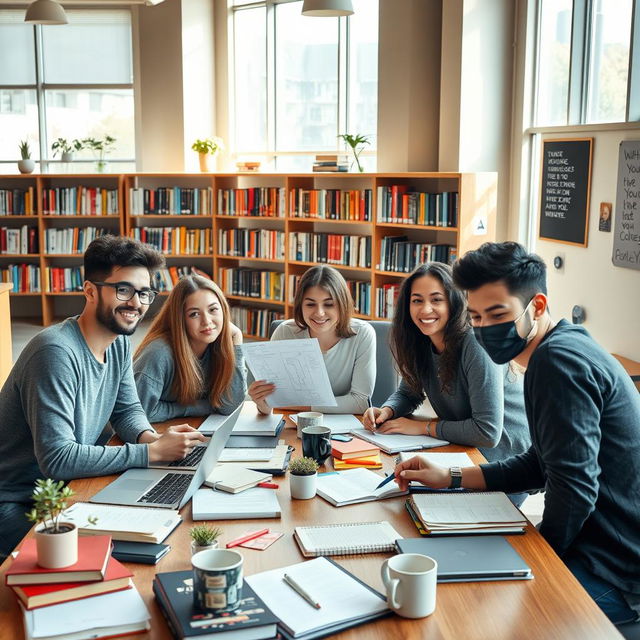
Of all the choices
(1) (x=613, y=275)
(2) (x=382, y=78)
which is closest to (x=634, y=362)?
(1) (x=613, y=275)

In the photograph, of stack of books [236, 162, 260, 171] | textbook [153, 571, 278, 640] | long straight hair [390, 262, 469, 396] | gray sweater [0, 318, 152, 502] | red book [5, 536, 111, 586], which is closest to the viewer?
textbook [153, 571, 278, 640]

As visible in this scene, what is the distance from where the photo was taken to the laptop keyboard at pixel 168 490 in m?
1.82

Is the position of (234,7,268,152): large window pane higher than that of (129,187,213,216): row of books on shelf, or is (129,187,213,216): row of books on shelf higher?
(234,7,268,152): large window pane

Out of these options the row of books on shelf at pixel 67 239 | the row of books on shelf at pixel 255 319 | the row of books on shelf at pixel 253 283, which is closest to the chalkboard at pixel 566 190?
the row of books on shelf at pixel 253 283

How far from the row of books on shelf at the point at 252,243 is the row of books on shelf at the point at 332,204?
11.6 inches

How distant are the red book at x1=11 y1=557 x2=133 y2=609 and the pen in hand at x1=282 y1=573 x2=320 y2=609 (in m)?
0.28

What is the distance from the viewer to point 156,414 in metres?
2.57

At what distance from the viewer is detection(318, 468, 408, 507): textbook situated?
1.85 meters

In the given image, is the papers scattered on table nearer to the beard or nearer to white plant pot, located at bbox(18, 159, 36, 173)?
the beard

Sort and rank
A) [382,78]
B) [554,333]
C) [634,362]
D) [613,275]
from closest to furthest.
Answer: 1. [554,333]
2. [634,362]
3. [613,275]
4. [382,78]

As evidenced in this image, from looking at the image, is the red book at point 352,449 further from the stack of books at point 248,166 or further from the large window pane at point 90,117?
the large window pane at point 90,117

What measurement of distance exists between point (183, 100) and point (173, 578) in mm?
6475

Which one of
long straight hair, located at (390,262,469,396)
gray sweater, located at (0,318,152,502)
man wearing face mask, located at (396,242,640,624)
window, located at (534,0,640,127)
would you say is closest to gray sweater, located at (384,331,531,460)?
long straight hair, located at (390,262,469,396)

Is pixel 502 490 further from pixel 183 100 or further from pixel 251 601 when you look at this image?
pixel 183 100
